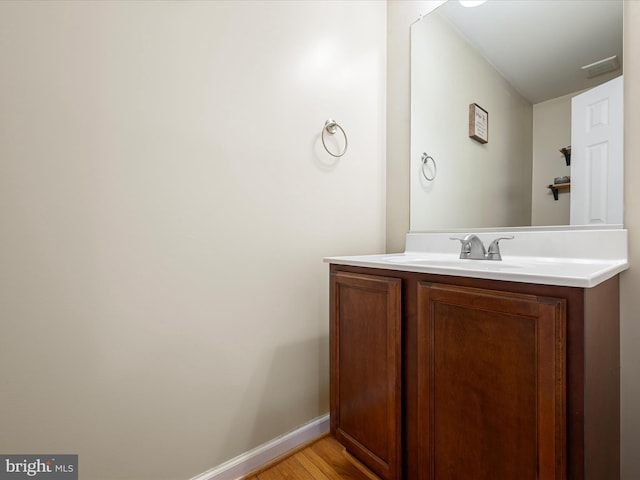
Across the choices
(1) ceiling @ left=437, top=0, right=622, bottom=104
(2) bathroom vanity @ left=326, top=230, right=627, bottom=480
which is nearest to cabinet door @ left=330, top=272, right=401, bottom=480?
(2) bathroom vanity @ left=326, top=230, right=627, bottom=480

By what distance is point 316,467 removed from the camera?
1254 mm

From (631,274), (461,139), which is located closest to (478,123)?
(461,139)

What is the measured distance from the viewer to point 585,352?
0.63 meters

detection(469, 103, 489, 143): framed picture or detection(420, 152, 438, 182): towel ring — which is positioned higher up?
detection(469, 103, 489, 143): framed picture

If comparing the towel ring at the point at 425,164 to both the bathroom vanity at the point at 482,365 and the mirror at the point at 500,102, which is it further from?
the bathroom vanity at the point at 482,365

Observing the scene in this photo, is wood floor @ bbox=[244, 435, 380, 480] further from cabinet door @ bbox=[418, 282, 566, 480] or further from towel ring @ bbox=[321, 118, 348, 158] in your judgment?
towel ring @ bbox=[321, 118, 348, 158]

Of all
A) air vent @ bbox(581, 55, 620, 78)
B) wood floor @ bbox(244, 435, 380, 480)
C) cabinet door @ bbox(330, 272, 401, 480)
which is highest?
air vent @ bbox(581, 55, 620, 78)

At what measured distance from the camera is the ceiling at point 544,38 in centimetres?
107

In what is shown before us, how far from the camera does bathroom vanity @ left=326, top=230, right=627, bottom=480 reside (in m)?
0.65

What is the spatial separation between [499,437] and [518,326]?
0.29m

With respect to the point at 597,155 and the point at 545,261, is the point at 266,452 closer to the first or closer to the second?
the point at 545,261

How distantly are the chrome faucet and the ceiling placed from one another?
2.03ft

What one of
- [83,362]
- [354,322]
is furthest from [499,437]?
[83,362]

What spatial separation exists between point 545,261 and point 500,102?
2.46ft
